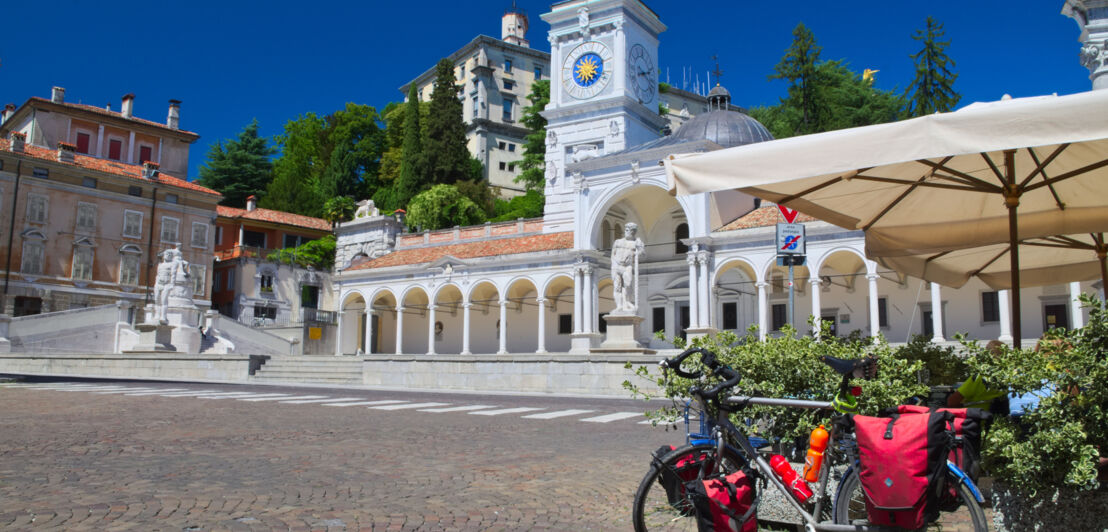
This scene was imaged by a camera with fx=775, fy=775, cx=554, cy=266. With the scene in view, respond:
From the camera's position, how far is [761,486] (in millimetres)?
3941

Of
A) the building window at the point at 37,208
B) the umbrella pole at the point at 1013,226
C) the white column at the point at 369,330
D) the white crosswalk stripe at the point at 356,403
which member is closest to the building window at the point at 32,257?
the building window at the point at 37,208

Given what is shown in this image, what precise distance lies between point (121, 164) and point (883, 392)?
5444 cm

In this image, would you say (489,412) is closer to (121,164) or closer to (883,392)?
(883,392)

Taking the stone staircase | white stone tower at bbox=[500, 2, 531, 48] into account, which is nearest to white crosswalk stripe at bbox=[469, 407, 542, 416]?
the stone staircase

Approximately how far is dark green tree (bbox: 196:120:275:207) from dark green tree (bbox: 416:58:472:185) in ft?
50.8

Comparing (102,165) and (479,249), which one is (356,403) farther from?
(102,165)

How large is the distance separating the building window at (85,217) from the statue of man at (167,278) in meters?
17.6

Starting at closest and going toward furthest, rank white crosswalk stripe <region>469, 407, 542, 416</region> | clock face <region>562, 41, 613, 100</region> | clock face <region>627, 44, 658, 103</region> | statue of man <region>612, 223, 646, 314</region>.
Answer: white crosswalk stripe <region>469, 407, 542, 416</region> → statue of man <region>612, 223, 646, 314</region> → clock face <region>562, 41, 613, 100</region> → clock face <region>627, 44, 658, 103</region>

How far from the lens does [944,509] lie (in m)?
3.39

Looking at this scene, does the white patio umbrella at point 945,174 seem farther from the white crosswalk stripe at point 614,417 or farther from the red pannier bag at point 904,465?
the white crosswalk stripe at point 614,417

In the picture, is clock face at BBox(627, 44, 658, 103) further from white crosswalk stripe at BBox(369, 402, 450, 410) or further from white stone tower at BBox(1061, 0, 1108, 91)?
white crosswalk stripe at BBox(369, 402, 450, 410)

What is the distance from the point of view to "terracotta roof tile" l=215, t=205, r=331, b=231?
55.4 m

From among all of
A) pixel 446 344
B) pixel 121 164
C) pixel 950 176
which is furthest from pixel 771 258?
pixel 121 164

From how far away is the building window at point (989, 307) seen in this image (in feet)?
99.8
